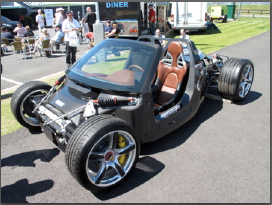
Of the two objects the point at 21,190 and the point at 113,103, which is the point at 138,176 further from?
the point at 21,190

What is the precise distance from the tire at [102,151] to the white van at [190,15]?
A: 50.4 ft

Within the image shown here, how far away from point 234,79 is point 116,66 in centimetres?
252

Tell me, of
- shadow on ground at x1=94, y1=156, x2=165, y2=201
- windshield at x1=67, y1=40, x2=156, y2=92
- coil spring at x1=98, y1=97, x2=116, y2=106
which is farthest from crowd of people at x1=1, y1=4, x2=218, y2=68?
shadow on ground at x1=94, y1=156, x2=165, y2=201

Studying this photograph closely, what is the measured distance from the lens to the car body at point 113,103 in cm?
276

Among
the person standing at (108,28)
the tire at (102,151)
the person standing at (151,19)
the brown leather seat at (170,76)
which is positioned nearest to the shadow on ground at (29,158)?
the tire at (102,151)

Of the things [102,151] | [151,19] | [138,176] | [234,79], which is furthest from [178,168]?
[151,19]

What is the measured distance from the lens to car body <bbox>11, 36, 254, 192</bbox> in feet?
9.05

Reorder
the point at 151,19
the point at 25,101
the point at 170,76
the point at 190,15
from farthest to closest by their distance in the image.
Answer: the point at 190,15 → the point at 151,19 → the point at 170,76 → the point at 25,101

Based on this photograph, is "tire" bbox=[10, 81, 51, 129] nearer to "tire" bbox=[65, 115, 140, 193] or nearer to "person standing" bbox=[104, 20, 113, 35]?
"tire" bbox=[65, 115, 140, 193]

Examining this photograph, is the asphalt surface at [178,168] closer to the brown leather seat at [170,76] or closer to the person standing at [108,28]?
the brown leather seat at [170,76]

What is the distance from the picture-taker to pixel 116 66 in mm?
3805

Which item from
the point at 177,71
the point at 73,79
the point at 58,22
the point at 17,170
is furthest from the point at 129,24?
the point at 17,170

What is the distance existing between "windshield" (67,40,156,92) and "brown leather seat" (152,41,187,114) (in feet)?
3.09

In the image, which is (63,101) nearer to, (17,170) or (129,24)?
(17,170)
